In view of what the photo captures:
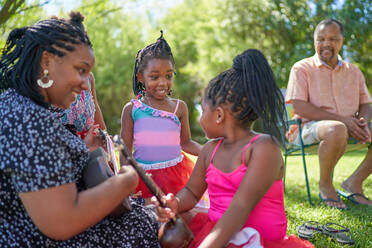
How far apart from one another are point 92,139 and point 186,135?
109cm

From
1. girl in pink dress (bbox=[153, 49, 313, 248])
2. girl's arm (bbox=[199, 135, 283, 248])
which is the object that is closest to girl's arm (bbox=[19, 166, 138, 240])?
girl in pink dress (bbox=[153, 49, 313, 248])

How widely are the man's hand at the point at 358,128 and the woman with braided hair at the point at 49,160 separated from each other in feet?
10.9

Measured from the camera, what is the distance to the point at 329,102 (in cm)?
477

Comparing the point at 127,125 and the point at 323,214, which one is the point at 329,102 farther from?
the point at 127,125

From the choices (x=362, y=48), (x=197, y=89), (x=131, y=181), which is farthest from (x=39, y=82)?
(x=197, y=89)

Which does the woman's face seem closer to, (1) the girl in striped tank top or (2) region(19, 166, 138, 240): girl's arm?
(2) region(19, 166, 138, 240): girl's arm

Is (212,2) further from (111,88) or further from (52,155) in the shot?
(52,155)

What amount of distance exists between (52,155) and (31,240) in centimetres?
42

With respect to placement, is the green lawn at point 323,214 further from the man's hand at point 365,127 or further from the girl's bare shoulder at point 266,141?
the girl's bare shoulder at point 266,141

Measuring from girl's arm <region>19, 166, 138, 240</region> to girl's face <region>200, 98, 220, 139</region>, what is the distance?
26.3 inches

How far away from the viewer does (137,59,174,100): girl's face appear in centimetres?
319

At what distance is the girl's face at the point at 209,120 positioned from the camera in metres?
2.15

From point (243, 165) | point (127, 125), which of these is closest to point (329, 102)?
point (127, 125)

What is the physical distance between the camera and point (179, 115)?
3.41 metres
